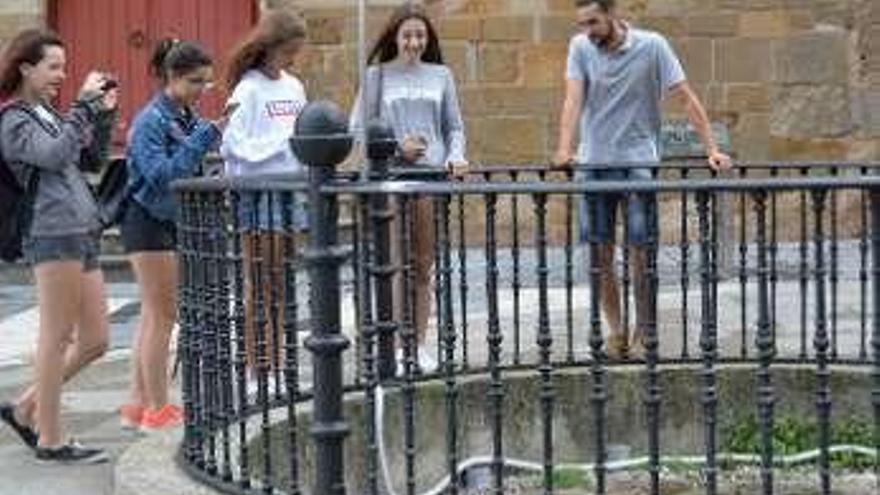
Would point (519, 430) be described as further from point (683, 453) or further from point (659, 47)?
point (659, 47)

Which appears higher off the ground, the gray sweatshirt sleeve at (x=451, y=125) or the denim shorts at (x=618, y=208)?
the gray sweatshirt sleeve at (x=451, y=125)

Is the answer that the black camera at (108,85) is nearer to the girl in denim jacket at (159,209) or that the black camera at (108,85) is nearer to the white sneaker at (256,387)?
the girl in denim jacket at (159,209)

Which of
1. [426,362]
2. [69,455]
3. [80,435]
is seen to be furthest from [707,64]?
[69,455]

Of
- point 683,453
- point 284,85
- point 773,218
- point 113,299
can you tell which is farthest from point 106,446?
point 113,299

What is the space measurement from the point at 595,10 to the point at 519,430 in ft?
6.46

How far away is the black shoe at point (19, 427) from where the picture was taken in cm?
716

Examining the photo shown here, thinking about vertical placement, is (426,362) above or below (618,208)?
below

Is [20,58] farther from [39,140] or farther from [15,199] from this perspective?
[15,199]

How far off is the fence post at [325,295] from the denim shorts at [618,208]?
2.38 ft

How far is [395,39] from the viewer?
27.7ft

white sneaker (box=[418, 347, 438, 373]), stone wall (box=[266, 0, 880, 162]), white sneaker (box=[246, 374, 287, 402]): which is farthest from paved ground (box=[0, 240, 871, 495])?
stone wall (box=[266, 0, 880, 162])

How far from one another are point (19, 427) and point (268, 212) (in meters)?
2.09

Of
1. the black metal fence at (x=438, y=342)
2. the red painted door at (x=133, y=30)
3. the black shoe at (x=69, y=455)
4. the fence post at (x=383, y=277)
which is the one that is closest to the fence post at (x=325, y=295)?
the black metal fence at (x=438, y=342)

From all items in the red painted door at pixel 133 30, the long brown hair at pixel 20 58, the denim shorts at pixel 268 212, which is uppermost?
the red painted door at pixel 133 30
